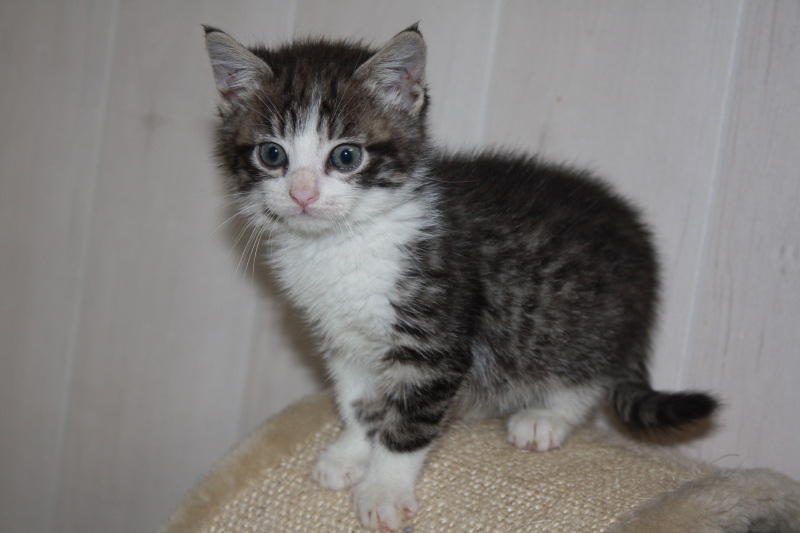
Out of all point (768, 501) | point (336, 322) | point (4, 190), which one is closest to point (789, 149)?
point (768, 501)

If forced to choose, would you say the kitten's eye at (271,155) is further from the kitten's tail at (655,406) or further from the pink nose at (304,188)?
the kitten's tail at (655,406)

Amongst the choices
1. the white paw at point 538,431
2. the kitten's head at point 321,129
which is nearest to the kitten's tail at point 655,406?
the white paw at point 538,431

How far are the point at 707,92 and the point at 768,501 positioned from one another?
962 millimetres

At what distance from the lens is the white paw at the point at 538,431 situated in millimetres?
1574

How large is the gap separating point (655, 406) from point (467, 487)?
1.59 ft

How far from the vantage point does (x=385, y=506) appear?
1.35 metres

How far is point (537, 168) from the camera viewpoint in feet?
5.60

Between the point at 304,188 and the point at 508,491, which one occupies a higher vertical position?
the point at 304,188

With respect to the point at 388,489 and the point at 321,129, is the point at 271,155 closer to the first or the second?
the point at 321,129

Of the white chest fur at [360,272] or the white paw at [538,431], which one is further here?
the white paw at [538,431]

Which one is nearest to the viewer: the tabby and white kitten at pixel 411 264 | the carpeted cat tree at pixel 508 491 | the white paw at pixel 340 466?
the carpeted cat tree at pixel 508 491

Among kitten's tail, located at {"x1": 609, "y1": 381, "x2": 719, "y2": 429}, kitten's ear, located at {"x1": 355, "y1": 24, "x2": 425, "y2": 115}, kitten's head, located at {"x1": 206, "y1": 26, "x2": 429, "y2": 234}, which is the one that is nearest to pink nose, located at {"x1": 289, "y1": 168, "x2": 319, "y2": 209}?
kitten's head, located at {"x1": 206, "y1": 26, "x2": 429, "y2": 234}

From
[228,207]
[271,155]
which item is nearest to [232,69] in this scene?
[271,155]

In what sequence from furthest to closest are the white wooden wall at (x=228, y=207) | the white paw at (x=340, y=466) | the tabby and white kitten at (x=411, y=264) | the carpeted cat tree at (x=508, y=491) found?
the white wooden wall at (x=228, y=207), the white paw at (x=340, y=466), the tabby and white kitten at (x=411, y=264), the carpeted cat tree at (x=508, y=491)
